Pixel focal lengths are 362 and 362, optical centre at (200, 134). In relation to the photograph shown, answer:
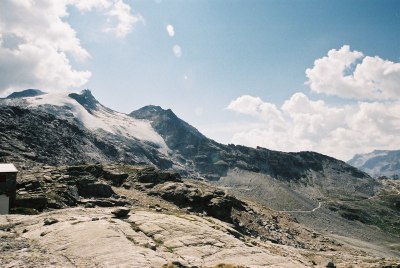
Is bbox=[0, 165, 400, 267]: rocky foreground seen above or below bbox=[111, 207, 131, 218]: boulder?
below

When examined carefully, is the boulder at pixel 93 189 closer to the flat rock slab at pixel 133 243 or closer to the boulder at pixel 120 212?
the flat rock slab at pixel 133 243

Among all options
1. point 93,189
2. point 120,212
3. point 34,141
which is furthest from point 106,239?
point 34,141

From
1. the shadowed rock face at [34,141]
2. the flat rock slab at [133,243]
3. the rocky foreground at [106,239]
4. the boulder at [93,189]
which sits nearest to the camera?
the rocky foreground at [106,239]

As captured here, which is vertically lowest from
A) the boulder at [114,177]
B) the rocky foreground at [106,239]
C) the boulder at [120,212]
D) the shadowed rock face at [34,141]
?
the rocky foreground at [106,239]

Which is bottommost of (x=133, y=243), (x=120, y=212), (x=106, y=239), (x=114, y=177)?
(x=106, y=239)

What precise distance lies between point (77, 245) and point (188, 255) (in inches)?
360

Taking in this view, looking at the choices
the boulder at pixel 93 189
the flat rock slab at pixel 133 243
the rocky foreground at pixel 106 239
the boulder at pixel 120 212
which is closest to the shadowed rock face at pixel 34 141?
the boulder at pixel 93 189

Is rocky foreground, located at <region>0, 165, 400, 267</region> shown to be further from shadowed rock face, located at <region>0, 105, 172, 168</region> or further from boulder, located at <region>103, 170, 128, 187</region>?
shadowed rock face, located at <region>0, 105, 172, 168</region>

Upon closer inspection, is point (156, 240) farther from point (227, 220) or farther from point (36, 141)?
point (36, 141)

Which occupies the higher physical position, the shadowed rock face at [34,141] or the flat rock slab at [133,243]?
the shadowed rock face at [34,141]

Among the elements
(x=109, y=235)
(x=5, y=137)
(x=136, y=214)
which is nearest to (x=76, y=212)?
(x=136, y=214)

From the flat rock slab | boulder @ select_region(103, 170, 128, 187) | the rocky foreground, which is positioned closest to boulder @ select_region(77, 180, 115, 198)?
the rocky foreground

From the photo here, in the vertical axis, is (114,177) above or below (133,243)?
above

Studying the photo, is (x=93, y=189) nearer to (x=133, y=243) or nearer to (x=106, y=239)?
(x=106, y=239)
